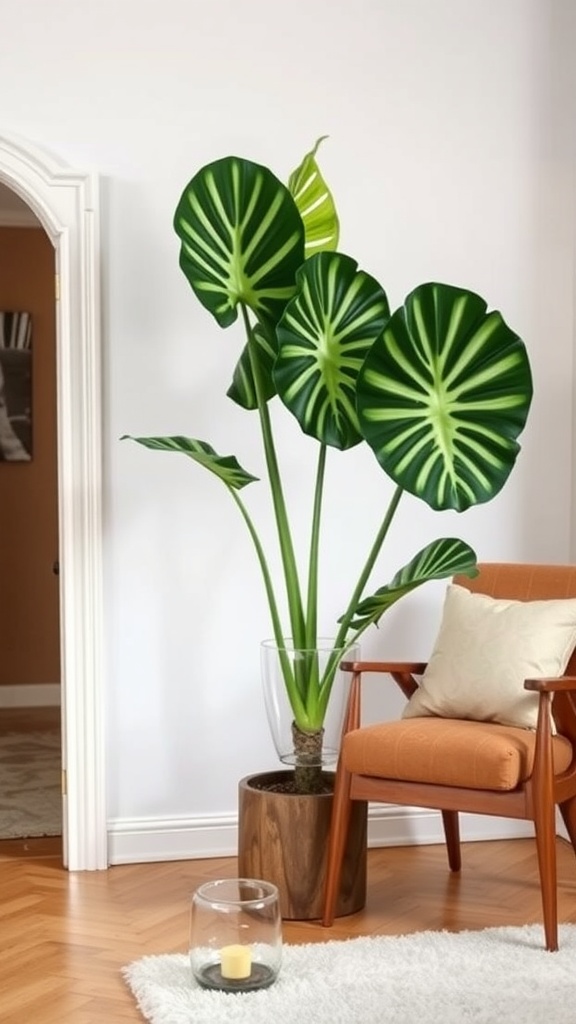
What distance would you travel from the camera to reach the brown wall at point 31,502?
7.62 meters

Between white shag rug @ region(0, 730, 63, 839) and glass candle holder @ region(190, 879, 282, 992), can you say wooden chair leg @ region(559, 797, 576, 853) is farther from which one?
white shag rug @ region(0, 730, 63, 839)

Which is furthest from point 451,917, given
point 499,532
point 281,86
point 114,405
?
point 281,86

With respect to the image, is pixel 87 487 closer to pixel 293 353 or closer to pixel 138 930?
pixel 293 353

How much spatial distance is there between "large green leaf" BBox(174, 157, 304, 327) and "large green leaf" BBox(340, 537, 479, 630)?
30.9 inches

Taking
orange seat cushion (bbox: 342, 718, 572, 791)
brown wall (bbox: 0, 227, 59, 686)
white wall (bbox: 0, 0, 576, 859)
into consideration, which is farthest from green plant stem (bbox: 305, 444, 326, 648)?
brown wall (bbox: 0, 227, 59, 686)

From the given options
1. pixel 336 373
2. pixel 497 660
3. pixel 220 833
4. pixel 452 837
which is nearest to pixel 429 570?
pixel 497 660

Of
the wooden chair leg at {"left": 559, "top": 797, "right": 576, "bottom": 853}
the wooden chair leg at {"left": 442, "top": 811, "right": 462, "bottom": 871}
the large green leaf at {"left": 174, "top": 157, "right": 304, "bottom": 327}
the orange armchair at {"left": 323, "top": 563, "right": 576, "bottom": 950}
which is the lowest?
the wooden chair leg at {"left": 442, "top": 811, "right": 462, "bottom": 871}

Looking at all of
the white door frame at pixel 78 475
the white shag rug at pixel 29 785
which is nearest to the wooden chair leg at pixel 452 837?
the white door frame at pixel 78 475

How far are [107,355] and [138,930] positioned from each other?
167 centimetres

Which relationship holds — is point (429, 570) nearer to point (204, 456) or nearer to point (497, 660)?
point (497, 660)

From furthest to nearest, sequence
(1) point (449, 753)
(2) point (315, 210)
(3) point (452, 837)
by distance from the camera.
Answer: (3) point (452, 837), (2) point (315, 210), (1) point (449, 753)

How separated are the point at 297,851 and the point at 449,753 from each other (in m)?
0.52

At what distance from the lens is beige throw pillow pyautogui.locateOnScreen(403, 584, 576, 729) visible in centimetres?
377

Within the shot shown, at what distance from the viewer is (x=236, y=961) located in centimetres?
307
